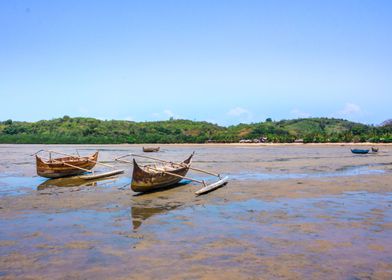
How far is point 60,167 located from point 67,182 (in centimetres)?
128

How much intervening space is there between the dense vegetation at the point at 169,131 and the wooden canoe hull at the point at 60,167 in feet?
146

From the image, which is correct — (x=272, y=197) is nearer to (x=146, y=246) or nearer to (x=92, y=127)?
(x=146, y=246)

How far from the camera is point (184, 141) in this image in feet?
219

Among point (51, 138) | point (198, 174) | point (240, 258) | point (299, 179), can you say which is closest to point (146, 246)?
point (240, 258)

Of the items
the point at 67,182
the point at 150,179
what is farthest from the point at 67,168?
the point at 150,179

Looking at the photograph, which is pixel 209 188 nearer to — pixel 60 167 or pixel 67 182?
pixel 67 182

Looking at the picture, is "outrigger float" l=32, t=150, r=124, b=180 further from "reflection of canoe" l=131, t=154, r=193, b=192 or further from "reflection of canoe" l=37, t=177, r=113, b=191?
"reflection of canoe" l=131, t=154, r=193, b=192

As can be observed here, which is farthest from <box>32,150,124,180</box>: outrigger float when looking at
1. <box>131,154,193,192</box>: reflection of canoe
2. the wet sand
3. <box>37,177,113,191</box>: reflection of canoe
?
<box>131,154,193,192</box>: reflection of canoe

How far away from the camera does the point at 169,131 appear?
85.2 meters

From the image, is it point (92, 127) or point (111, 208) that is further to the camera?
point (92, 127)

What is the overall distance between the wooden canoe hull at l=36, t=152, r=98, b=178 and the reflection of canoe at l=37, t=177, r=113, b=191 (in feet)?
1.00

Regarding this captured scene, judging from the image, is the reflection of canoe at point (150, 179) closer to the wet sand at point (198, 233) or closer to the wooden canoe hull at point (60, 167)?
the wet sand at point (198, 233)

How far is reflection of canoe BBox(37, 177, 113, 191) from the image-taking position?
56.4 feet

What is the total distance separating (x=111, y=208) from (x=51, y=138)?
65.3 meters
